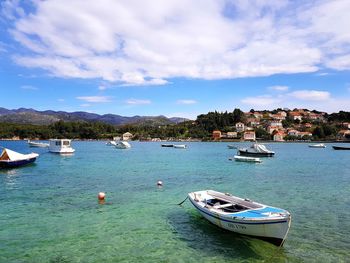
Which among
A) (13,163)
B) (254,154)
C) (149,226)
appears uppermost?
(254,154)

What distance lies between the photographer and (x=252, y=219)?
14.9 metres

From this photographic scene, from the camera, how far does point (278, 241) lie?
14820 millimetres

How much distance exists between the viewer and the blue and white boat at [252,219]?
14508 mm

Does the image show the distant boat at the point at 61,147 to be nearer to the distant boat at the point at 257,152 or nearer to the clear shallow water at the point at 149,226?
the distant boat at the point at 257,152

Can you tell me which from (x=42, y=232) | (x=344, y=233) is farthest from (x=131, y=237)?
(x=344, y=233)

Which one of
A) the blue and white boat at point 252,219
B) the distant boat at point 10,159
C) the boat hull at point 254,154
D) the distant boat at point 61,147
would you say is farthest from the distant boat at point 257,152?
the blue and white boat at point 252,219

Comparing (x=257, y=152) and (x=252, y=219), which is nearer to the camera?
(x=252, y=219)

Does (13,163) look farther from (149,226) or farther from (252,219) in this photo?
(252,219)

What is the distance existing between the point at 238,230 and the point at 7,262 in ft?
34.8

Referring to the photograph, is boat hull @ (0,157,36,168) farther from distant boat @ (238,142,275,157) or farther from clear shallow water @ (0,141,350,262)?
distant boat @ (238,142,275,157)

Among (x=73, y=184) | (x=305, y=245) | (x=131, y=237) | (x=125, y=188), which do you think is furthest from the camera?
(x=73, y=184)

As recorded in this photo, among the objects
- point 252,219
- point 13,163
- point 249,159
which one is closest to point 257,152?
point 249,159

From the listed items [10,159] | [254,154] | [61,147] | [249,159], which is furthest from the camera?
[61,147]

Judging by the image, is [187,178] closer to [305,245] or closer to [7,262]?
[305,245]
